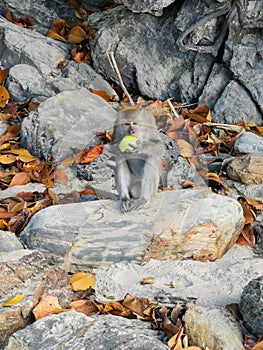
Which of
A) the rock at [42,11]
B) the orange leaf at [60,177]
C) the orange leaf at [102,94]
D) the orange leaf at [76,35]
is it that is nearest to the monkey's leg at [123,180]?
the orange leaf at [60,177]

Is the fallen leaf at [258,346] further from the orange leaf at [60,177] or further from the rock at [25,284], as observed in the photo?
the orange leaf at [60,177]

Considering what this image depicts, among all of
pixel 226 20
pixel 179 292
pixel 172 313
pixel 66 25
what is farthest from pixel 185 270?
pixel 66 25

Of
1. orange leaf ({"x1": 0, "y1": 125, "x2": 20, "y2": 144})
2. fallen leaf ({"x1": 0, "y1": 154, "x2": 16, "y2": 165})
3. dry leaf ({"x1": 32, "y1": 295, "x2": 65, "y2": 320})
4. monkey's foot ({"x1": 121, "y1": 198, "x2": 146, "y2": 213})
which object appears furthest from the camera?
orange leaf ({"x1": 0, "y1": 125, "x2": 20, "y2": 144})

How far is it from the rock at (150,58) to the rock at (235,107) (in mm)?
370

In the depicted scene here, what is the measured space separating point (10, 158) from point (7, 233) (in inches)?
59.7

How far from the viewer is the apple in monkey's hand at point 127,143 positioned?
4.60 meters

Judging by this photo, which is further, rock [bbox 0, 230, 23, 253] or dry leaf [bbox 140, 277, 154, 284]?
rock [bbox 0, 230, 23, 253]

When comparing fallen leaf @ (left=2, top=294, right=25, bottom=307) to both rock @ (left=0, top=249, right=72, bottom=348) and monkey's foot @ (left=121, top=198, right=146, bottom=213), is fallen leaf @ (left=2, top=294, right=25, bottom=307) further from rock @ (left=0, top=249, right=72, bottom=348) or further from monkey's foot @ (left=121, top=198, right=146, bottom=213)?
monkey's foot @ (left=121, top=198, right=146, bottom=213)

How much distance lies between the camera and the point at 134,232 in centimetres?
464

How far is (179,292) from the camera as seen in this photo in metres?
4.29

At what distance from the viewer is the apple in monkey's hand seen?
181 inches

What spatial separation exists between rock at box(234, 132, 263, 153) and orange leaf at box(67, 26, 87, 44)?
269 cm

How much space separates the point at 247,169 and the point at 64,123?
1849 mm

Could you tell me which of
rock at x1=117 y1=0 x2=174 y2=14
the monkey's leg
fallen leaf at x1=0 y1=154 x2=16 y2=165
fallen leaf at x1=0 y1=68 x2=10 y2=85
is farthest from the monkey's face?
fallen leaf at x1=0 y1=68 x2=10 y2=85
